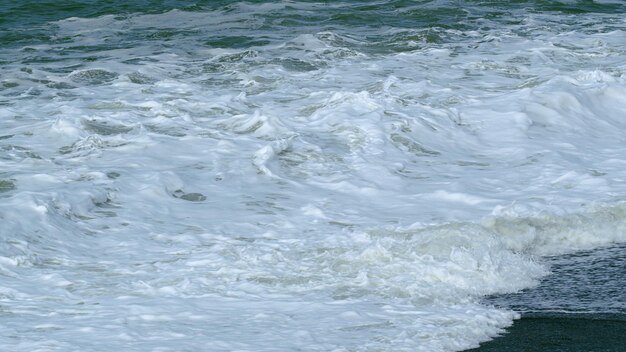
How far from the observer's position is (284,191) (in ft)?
21.8

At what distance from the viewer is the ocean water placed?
4633mm

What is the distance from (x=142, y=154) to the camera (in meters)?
7.44

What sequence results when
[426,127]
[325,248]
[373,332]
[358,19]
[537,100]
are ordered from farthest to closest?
1. [358,19]
2. [537,100]
3. [426,127]
4. [325,248]
5. [373,332]

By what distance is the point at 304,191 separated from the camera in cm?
663

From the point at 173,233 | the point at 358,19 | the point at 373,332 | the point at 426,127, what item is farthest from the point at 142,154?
the point at 358,19

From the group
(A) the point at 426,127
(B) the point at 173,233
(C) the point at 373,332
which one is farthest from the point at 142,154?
(C) the point at 373,332

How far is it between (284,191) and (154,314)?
220 centimetres

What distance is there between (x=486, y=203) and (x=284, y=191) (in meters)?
1.34

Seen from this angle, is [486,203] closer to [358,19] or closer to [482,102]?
[482,102]

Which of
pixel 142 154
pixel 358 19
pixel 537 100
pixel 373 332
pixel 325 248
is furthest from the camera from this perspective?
pixel 358 19

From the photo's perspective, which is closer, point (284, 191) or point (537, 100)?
point (284, 191)


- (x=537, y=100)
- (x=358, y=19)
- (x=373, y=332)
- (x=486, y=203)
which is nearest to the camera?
(x=373, y=332)

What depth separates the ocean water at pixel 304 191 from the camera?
4.63m

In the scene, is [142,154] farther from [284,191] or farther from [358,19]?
[358,19]
